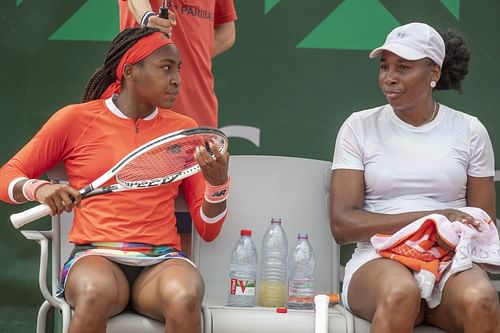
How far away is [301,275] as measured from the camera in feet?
14.0

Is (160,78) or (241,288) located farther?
(241,288)

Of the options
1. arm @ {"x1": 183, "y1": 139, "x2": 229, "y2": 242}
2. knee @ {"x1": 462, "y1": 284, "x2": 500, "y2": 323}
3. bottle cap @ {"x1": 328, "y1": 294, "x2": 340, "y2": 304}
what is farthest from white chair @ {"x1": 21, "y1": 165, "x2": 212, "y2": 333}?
knee @ {"x1": 462, "y1": 284, "x2": 500, "y2": 323}

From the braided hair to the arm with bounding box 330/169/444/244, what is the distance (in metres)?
0.91

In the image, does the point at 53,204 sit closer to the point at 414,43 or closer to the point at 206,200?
the point at 206,200

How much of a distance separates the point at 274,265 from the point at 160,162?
2.70 feet

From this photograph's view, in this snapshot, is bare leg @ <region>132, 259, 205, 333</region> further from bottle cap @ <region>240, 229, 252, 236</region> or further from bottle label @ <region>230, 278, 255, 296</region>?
bottle cap @ <region>240, 229, 252, 236</region>

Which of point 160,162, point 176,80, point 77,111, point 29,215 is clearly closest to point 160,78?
point 176,80

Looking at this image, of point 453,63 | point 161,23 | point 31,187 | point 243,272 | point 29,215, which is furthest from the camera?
point 453,63

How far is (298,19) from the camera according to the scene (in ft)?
16.6

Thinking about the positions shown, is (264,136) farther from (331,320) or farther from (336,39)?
(331,320)

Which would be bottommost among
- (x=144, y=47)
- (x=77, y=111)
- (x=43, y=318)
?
(x=43, y=318)

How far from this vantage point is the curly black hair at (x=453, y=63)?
435 centimetres

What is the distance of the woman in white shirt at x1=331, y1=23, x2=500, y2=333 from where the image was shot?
4086mm

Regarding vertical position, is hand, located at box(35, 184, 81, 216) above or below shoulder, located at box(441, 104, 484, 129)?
below
